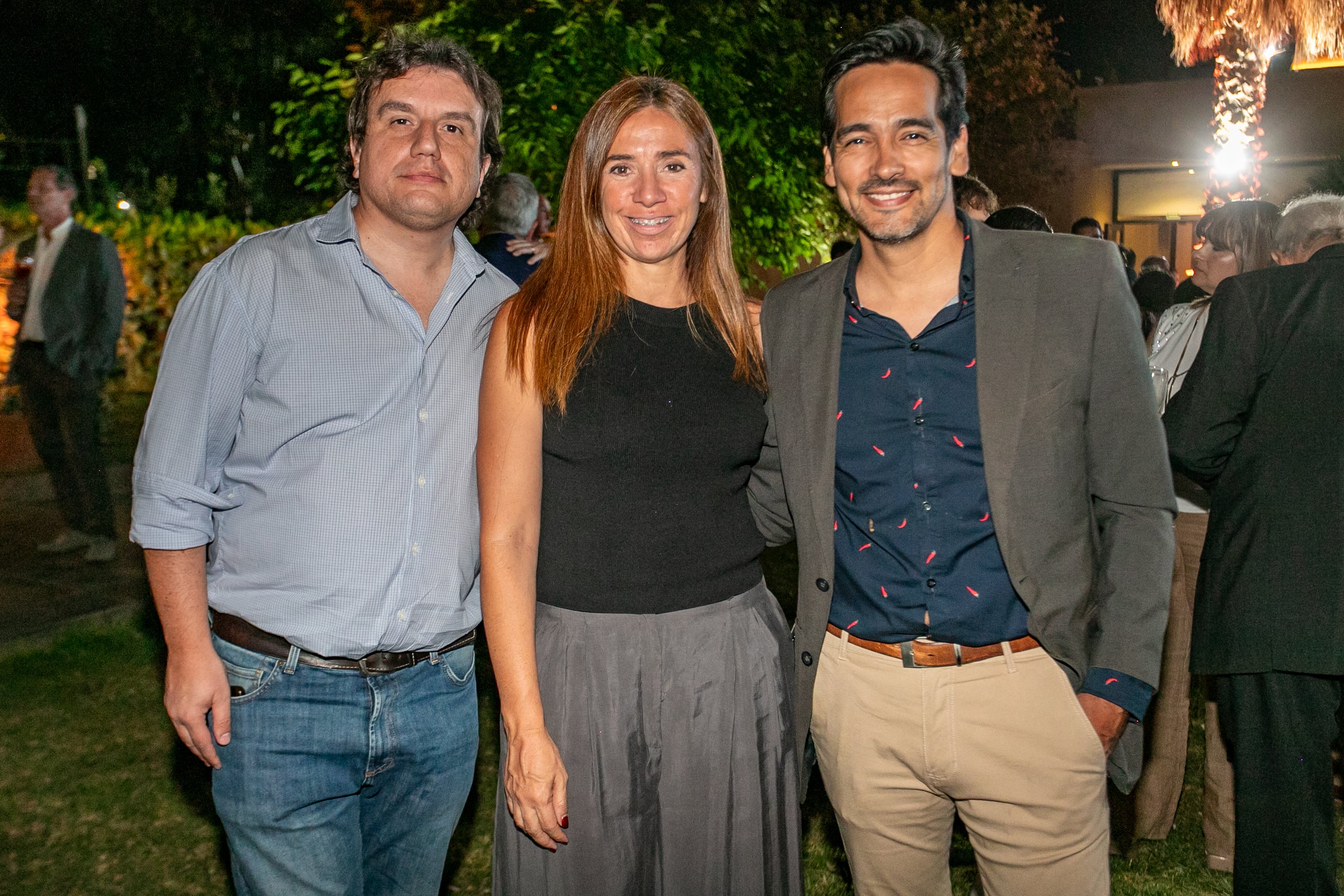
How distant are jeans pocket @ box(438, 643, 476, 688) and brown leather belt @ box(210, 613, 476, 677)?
10 cm

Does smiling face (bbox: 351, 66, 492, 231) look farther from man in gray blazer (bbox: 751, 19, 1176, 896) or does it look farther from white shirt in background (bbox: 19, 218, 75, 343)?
white shirt in background (bbox: 19, 218, 75, 343)

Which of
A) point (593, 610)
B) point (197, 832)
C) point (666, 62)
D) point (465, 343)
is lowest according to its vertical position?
point (197, 832)

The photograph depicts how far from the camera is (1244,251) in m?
4.36

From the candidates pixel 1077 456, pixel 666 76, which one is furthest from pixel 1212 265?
pixel 666 76

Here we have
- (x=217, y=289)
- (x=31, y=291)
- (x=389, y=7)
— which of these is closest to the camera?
(x=217, y=289)

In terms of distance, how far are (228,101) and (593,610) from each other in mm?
14758

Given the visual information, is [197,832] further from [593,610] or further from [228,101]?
[228,101]

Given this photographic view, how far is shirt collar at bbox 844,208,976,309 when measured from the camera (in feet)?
8.17

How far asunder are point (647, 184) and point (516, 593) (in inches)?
41.6

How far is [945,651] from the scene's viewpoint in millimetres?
2457

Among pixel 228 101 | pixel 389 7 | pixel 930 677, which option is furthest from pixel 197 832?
pixel 228 101

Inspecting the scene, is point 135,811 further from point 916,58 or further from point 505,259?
point 916,58

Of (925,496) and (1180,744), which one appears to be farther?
(1180,744)

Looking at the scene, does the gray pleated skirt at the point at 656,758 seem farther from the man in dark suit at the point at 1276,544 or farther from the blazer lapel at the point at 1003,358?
the man in dark suit at the point at 1276,544
